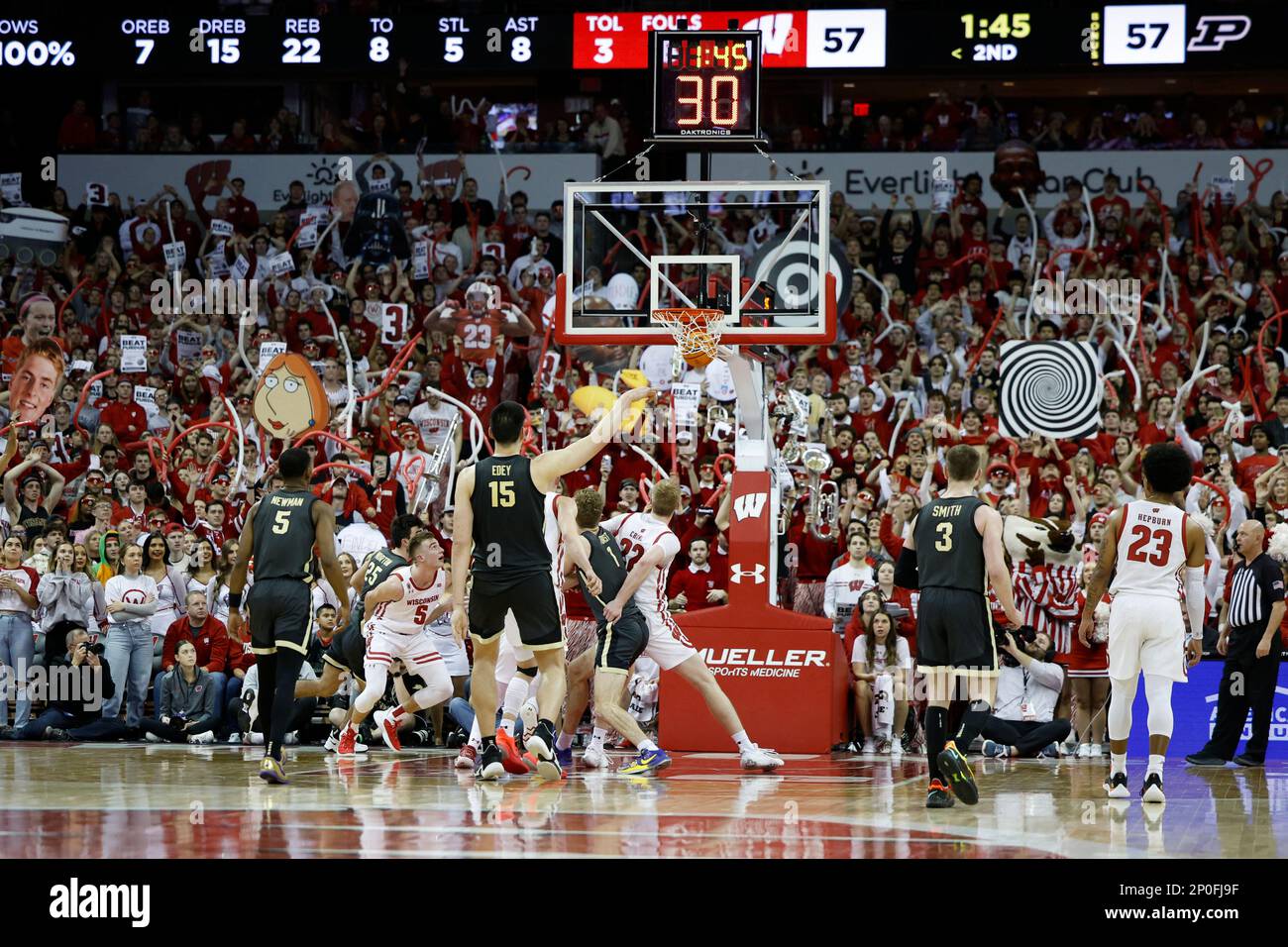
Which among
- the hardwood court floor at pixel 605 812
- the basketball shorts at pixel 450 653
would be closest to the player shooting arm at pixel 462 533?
the hardwood court floor at pixel 605 812

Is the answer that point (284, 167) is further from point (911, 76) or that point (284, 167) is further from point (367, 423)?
point (911, 76)

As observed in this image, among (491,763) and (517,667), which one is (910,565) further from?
(517,667)

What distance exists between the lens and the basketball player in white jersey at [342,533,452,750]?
13.8 meters

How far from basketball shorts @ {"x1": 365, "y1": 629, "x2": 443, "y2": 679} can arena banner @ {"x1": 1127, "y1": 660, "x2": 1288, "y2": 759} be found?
6218mm

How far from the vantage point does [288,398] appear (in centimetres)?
1773

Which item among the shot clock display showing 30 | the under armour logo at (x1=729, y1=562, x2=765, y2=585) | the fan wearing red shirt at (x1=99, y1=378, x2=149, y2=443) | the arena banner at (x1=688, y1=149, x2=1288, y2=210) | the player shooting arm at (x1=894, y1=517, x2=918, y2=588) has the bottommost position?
the under armour logo at (x1=729, y1=562, x2=765, y2=585)

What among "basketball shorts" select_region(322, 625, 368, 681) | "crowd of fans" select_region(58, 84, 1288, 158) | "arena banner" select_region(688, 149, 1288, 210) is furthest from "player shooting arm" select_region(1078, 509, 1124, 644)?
"crowd of fans" select_region(58, 84, 1288, 158)

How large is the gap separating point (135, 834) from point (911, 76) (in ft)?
76.1

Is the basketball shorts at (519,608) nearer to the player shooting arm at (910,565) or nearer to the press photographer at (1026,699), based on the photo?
the player shooting arm at (910,565)

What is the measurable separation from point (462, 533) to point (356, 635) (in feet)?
13.1

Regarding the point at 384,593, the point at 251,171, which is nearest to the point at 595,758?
the point at 384,593

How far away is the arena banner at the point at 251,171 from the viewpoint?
2664 cm

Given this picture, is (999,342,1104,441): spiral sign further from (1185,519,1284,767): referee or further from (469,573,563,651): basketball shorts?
(469,573,563,651): basketball shorts

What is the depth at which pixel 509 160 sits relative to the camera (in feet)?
87.4
